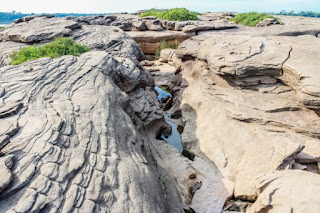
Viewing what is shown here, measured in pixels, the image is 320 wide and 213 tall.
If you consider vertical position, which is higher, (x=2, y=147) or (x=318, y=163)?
(x=2, y=147)

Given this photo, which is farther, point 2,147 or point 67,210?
point 2,147

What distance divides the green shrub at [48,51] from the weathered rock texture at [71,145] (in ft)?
5.28

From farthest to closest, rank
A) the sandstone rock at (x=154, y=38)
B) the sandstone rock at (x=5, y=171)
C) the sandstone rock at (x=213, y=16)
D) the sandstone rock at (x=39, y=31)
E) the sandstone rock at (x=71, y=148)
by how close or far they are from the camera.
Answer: the sandstone rock at (x=213, y=16) → the sandstone rock at (x=154, y=38) → the sandstone rock at (x=39, y=31) → the sandstone rock at (x=71, y=148) → the sandstone rock at (x=5, y=171)

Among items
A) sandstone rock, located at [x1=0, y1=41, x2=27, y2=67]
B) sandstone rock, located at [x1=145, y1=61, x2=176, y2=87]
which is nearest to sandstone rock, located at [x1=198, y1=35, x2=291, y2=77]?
sandstone rock, located at [x1=145, y1=61, x2=176, y2=87]

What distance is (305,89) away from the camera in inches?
300

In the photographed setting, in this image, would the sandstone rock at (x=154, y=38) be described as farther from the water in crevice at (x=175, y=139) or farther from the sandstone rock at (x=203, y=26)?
the water in crevice at (x=175, y=139)

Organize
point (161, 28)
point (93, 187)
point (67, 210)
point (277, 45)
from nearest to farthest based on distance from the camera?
point (67, 210) → point (93, 187) → point (277, 45) → point (161, 28)

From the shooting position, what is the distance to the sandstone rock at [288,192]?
4652mm

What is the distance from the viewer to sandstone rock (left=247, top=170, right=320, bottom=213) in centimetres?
465

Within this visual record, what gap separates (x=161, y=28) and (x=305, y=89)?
18.8m

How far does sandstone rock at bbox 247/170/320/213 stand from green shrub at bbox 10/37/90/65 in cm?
828

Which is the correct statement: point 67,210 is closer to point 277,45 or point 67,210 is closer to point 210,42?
point 277,45

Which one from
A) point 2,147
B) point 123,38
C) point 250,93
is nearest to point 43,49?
point 123,38

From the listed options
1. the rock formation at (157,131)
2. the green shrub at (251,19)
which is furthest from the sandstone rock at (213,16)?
the rock formation at (157,131)
